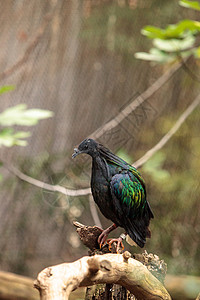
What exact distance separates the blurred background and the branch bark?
53.1 inches

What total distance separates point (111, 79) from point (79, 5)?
492 mm

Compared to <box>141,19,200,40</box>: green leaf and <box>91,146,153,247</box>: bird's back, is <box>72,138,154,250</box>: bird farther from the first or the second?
<box>141,19,200,40</box>: green leaf

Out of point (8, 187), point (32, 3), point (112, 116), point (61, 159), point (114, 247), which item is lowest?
point (114, 247)

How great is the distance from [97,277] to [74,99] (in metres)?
1.72

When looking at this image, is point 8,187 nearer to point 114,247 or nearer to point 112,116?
point 112,116

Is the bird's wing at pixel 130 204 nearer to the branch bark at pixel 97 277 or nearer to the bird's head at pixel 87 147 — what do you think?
the bird's head at pixel 87 147

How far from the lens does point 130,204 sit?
1274mm

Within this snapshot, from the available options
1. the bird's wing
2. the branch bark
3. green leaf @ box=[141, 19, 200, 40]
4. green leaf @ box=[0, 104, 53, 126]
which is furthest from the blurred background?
the branch bark

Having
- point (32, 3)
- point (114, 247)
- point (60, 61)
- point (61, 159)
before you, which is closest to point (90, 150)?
point (114, 247)

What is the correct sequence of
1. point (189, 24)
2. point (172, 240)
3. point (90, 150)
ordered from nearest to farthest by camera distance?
point (90, 150)
point (189, 24)
point (172, 240)

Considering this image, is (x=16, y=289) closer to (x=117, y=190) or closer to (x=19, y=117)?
(x=19, y=117)

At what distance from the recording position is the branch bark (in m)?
0.78

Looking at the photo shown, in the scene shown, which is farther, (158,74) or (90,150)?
(158,74)

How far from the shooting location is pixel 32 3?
100.0 inches
